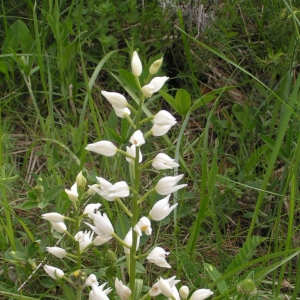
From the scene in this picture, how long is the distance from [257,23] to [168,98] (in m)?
1.32

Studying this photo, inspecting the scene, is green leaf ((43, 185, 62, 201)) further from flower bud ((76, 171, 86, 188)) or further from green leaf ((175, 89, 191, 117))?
green leaf ((175, 89, 191, 117))

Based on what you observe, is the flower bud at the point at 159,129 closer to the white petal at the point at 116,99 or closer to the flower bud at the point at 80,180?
the white petal at the point at 116,99

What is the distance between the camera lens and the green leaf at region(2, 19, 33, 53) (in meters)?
3.69

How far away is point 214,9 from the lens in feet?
13.0

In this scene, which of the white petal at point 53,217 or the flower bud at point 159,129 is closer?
the flower bud at point 159,129

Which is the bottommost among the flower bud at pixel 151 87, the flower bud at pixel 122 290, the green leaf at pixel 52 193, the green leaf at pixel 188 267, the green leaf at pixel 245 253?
the green leaf at pixel 188 267

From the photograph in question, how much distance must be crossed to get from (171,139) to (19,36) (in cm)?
128

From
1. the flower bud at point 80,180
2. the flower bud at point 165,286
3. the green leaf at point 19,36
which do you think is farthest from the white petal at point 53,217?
the green leaf at point 19,36

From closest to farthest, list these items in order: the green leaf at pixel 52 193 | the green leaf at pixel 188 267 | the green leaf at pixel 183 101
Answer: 1. the green leaf at pixel 188 267
2. the green leaf at pixel 52 193
3. the green leaf at pixel 183 101

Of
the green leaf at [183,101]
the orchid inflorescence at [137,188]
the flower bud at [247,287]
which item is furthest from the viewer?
the green leaf at [183,101]

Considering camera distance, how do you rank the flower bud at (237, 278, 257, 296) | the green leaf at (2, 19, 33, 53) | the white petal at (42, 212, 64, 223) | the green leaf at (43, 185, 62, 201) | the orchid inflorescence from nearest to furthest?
the orchid inflorescence → the flower bud at (237, 278, 257, 296) → the white petal at (42, 212, 64, 223) → the green leaf at (43, 185, 62, 201) → the green leaf at (2, 19, 33, 53)

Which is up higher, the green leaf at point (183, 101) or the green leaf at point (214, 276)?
the green leaf at point (183, 101)

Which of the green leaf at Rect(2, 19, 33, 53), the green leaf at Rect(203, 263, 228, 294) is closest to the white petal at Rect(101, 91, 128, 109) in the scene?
the green leaf at Rect(203, 263, 228, 294)

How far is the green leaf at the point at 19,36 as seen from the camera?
145 inches
